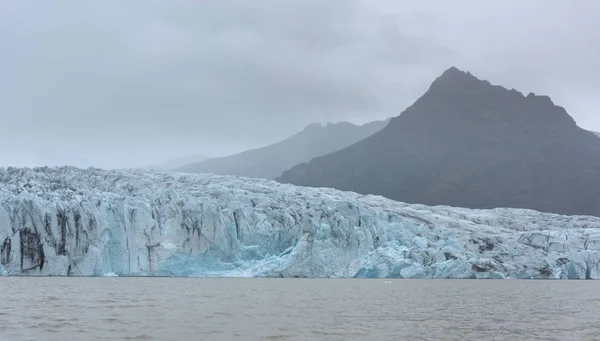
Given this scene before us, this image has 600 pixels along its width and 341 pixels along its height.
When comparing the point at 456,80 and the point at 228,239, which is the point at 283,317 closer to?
the point at 228,239

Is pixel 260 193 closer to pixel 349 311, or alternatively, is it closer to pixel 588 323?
pixel 349 311

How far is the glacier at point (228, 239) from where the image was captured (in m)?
42.5

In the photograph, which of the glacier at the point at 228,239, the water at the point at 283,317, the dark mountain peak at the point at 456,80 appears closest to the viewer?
the water at the point at 283,317

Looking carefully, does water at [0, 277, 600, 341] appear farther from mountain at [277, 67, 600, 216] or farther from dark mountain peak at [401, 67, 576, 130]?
dark mountain peak at [401, 67, 576, 130]

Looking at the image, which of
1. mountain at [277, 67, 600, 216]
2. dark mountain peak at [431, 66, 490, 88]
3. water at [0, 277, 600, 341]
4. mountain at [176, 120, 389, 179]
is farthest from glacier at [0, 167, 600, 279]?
mountain at [176, 120, 389, 179]

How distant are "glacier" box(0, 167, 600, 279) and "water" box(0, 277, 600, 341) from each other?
13.4m

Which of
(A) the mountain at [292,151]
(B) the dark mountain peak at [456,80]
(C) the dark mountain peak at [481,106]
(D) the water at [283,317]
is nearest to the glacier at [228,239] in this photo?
(D) the water at [283,317]

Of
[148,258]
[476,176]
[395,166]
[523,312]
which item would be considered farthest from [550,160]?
[523,312]

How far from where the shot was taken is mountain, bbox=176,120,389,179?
135 m

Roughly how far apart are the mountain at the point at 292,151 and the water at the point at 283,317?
10415 centimetres

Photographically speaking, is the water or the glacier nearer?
the water

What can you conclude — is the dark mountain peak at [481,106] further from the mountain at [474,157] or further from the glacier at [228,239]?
the glacier at [228,239]

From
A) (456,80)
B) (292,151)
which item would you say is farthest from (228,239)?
(292,151)

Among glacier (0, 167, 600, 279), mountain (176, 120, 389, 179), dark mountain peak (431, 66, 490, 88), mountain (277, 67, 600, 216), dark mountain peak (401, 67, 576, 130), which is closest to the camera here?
glacier (0, 167, 600, 279)
